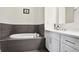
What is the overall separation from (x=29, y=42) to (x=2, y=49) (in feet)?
1.11

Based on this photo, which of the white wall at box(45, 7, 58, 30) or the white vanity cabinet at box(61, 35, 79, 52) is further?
the white wall at box(45, 7, 58, 30)

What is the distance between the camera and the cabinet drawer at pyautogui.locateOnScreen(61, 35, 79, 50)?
1.09m

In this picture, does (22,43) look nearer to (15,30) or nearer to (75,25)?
(15,30)

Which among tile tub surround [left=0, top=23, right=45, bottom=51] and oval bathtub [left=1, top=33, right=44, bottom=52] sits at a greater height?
tile tub surround [left=0, top=23, right=45, bottom=51]

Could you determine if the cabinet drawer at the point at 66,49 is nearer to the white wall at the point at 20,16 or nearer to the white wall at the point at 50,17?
the white wall at the point at 50,17

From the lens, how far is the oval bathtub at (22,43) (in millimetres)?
1255

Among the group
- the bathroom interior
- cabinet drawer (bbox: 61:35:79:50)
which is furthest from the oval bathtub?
cabinet drawer (bbox: 61:35:79:50)

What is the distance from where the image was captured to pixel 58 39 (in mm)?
1280

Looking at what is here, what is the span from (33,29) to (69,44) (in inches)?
18.3

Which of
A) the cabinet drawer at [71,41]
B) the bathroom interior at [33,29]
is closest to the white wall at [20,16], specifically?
the bathroom interior at [33,29]

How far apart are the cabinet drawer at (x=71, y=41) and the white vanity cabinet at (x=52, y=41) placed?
9 centimetres

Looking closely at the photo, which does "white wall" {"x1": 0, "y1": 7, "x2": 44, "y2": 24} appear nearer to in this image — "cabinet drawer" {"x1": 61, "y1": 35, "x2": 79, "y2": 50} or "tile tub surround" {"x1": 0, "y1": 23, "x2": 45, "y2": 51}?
"tile tub surround" {"x1": 0, "y1": 23, "x2": 45, "y2": 51}
